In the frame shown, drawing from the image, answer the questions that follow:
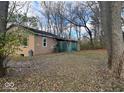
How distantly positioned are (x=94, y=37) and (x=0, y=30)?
36335 mm

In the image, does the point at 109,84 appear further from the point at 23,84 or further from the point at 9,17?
the point at 9,17

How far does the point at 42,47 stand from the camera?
2644 cm

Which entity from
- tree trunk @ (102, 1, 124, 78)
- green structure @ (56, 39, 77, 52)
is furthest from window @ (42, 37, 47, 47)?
tree trunk @ (102, 1, 124, 78)

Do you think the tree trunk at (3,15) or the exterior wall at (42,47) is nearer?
the tree trunk at (3,15)

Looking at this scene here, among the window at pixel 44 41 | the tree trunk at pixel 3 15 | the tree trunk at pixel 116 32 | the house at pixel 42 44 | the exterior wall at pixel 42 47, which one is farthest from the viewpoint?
the window at pixel 44 41

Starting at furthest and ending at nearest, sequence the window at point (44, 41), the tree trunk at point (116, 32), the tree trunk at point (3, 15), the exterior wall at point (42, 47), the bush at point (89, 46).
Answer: the bush at point (89, 46), the window at point (44, 41), the exterior wall at point (42, 47), the tree trunk at point (116, 32), the tree trunk at point (3, 15)

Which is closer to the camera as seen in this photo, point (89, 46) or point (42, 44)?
point (42, 44)

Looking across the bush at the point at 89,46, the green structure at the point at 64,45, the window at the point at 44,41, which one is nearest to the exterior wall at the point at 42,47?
the window at the point at 44,41

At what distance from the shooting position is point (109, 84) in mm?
6945

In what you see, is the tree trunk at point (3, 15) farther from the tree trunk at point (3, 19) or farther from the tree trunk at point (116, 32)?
the tree trunk at point (116, 32)

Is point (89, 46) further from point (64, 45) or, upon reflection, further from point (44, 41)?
point (44, 41)

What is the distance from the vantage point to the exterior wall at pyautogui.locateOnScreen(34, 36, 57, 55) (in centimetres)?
2503

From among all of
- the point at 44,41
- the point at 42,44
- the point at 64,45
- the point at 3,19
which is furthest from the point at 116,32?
the point at 64,45

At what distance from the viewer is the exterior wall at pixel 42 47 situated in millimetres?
25031
